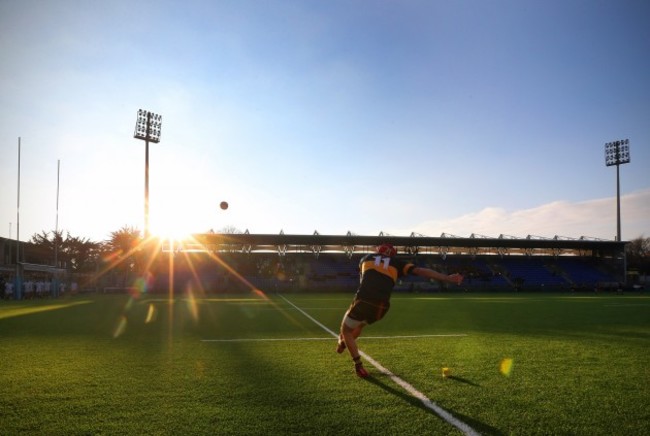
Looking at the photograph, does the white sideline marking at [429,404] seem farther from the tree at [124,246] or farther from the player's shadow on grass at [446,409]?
the tree at [124,246]

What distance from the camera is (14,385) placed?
5.89 meters

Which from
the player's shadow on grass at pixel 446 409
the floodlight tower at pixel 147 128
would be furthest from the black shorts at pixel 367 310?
the floodlight tower at pixel 147 128

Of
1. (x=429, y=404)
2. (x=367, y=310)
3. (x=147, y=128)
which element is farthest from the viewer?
(x=147, y=128)

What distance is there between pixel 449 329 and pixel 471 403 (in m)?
7.85

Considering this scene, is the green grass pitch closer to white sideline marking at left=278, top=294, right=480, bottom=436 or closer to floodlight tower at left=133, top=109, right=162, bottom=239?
white sideline marking at left=278, top=294, right=480, bottom=436

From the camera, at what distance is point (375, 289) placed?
22.3 feet

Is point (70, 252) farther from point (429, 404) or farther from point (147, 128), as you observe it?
point (429, 404)

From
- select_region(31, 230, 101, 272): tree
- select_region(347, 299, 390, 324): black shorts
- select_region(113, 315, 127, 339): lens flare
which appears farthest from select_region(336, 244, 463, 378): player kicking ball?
select_region(31, 230, 101, 272): tree

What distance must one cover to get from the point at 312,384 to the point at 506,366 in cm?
342

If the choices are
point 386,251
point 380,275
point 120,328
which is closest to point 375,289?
point 380,275

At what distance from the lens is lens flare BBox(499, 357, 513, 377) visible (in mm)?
6723

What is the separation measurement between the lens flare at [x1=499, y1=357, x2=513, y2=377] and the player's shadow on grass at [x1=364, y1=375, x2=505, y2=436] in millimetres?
885

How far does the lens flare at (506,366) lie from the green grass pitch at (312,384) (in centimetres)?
8

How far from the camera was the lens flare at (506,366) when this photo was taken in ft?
22.1
